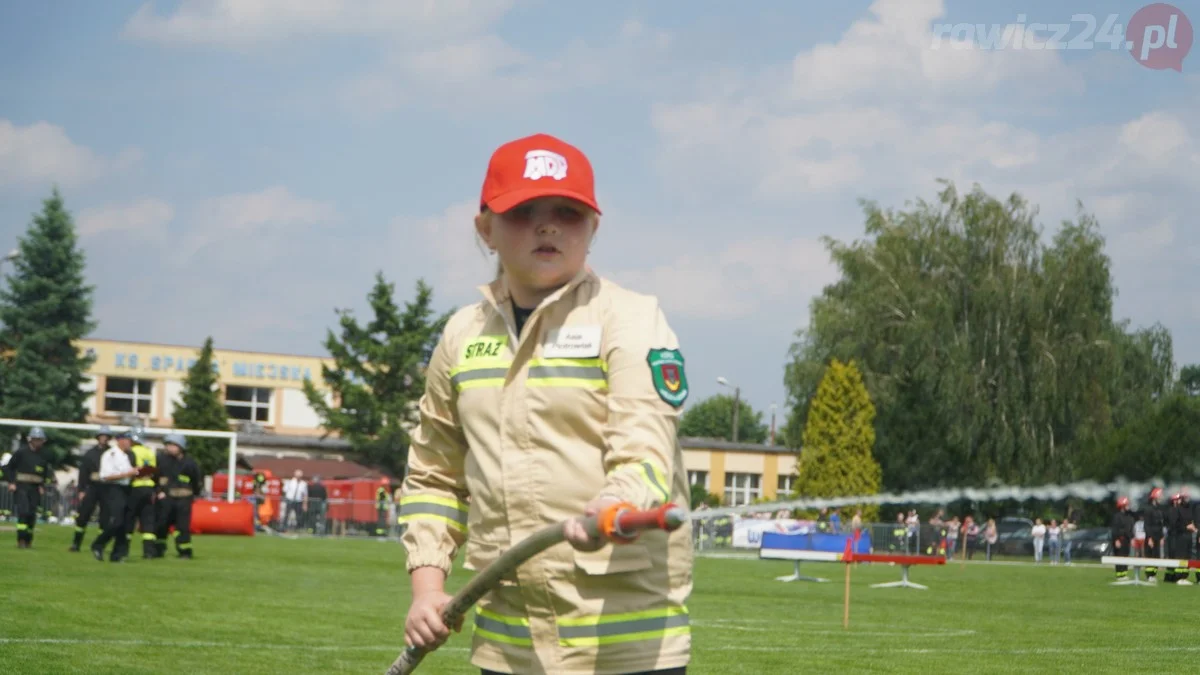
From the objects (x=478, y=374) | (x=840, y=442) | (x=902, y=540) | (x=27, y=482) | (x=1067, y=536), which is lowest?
(x=902, y=540)

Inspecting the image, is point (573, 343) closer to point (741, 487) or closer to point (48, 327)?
point (48, 327)

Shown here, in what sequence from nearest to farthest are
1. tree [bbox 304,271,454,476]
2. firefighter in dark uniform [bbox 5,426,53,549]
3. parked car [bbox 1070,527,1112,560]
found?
firefighter in dark uniform [bbox 5,426,53,549] < parked car [bbox 1070,527,1112,560] < tree [bbox 304,271,454,476]

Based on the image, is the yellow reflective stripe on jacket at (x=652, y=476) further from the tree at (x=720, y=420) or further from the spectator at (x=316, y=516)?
the tree at (x=720, y=420)

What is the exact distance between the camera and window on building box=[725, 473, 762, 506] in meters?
102

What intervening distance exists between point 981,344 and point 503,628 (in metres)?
52.7

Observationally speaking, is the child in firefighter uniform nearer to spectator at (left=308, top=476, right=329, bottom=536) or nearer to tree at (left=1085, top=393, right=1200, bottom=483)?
spectator at (left=308, top=476, right=329, bottom=536)

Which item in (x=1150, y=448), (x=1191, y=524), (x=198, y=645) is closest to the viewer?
(x=198, y=645)

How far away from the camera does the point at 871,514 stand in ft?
203

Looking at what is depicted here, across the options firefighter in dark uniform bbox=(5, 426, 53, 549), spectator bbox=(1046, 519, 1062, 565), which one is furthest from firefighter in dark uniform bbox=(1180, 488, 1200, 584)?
firefighter in dark uniform bbox=(5, 426, 53, 549)

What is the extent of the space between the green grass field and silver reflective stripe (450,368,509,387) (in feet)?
22.4

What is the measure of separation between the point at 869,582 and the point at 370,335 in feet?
166

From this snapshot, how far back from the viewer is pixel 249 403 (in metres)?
107

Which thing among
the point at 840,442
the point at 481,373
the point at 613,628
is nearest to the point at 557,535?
the point at 613,628

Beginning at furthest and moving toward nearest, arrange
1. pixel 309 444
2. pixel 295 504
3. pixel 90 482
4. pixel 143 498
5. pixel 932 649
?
pixel 309 444
pixel 295 504
pixel 90 482
pixel 143 498
pixel 932 649
